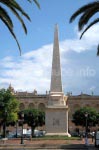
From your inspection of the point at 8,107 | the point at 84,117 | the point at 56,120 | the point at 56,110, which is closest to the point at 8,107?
the point at 8,107

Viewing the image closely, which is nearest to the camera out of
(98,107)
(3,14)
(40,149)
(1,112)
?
(3,14)

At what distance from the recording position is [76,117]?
4274 inches

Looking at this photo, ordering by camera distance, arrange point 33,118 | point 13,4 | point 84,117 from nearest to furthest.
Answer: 1. point 13,4
2. point 33,118
3. point 84,117

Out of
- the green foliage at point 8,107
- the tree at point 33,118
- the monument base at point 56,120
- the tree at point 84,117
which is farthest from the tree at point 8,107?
the tree at point 84,117

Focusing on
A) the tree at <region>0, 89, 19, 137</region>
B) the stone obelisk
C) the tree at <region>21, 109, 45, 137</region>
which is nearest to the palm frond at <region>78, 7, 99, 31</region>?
the stone obelisk

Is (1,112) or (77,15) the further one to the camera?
(1,112)

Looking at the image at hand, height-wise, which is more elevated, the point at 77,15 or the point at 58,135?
the point at 77,15

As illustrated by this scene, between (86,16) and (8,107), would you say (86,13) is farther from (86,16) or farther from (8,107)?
(8,107)

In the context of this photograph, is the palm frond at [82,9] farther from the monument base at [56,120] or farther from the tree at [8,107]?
the tree at [8,107]

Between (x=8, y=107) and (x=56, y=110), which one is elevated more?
(x=8, y=107)

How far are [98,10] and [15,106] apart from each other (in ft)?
178

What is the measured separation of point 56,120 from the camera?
202 ft

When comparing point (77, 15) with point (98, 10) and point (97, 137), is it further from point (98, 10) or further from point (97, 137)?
point (97, 137)

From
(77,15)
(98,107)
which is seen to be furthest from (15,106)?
(98,107)
